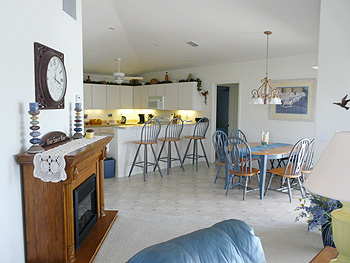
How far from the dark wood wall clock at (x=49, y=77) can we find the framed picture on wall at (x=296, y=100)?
4520mm

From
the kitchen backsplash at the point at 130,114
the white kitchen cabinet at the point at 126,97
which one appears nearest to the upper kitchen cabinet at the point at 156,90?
the kitchen backsplash at the point at 130,114

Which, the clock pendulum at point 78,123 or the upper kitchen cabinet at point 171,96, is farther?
the upper kitchen cabinet at point 171,96

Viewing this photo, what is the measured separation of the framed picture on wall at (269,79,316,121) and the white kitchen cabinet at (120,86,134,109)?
4.66 m

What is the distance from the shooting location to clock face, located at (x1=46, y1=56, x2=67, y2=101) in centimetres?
284

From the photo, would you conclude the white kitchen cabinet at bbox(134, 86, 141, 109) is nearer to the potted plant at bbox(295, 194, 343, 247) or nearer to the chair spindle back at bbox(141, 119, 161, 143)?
the chair spindle back at bbox(141, 119, 161, 143)

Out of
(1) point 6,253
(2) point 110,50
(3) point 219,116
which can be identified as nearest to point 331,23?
(1) point 6,253

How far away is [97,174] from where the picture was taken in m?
3.64

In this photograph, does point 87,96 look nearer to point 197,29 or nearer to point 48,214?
point 197,29

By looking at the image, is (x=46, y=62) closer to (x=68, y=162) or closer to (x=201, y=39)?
(x=68, y=162)

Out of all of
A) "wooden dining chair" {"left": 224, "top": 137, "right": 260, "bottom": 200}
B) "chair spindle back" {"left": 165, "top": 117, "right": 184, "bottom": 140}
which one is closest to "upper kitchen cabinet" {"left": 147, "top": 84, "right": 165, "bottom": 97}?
"chair spindle back" {"left": 165, "top": 117, "right": 184, "bottom": 140}

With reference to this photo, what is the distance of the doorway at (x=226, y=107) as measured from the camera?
887 cm

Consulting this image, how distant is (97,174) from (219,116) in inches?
228

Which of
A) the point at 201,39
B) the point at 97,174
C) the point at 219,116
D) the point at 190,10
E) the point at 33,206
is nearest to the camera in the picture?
the point at 33,206

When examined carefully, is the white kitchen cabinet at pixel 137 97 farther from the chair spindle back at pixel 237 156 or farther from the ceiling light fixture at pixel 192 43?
the chair spindle back at pixel 237 156
